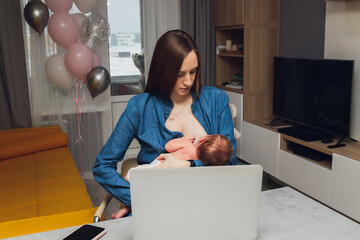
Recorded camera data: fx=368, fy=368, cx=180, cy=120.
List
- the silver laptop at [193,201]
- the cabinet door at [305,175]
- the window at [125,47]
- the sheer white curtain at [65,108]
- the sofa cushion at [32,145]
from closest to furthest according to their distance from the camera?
the silver laptop at [193,201]
the cabinet door at [305,175]
the sofa cushion at [32,145]
the sheer white curtain at [65,108]
the window at [125,47]

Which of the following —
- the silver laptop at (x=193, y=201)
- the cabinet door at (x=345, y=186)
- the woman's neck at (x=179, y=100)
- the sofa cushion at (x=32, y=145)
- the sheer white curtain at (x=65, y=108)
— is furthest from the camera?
the sheer white curtain at (x=65, y=108)

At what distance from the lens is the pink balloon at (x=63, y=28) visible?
3184 millimetres

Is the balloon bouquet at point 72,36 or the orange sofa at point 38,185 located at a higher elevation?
the balloon bouquet at point 72,36

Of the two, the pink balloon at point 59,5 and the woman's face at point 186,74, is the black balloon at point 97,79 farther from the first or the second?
the woman's face at point 186,74

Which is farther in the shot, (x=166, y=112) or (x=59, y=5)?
(x=59, y=5)

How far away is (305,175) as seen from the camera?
9.63 feet

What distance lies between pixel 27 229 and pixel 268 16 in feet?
Result: 10.0

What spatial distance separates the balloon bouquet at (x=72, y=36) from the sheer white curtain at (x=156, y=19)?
758 mm

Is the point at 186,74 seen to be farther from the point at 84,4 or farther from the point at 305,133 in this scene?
the point at 84,4

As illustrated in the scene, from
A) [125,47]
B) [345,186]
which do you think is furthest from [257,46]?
[345,186]

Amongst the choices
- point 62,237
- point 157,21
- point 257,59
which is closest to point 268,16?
point 257,59

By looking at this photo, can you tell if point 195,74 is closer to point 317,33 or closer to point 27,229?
point 27,229

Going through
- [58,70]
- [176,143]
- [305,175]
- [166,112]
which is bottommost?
[305,175]

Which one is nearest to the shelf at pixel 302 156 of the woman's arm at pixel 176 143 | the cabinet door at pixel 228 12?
the cabinet door at pixel 228 12
